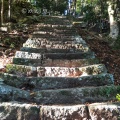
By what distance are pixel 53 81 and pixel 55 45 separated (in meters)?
3.27

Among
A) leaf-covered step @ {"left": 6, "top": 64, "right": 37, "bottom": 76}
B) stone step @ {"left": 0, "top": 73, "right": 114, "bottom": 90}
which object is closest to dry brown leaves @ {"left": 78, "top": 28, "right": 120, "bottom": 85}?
stone step @ {"left": 0, "top": 73, "right": 114, "bottom": 90}

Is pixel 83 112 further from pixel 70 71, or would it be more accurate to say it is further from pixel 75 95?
pixel 70 71

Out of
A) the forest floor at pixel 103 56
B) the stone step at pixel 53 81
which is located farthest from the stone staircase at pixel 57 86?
the forest floor at pixel 103 56

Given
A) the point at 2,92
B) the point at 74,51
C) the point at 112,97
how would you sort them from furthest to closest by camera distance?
the point at 74,51 < the point at 112,97 < the point at 2,92

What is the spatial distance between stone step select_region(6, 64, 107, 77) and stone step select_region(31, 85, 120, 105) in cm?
120

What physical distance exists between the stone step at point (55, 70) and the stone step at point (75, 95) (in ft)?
3.93

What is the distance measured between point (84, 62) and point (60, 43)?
7.07 ft

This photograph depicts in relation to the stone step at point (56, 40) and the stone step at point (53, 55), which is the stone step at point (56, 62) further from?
the stone step at point (56, 40)

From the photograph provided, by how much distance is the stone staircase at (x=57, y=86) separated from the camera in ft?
11.6

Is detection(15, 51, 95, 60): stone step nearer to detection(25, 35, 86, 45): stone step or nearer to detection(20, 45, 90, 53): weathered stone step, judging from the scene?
detection(20, 45, 90, 53): weathered stone step

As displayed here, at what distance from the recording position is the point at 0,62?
22.3ft

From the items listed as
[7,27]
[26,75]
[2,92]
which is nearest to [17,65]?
[26,75]

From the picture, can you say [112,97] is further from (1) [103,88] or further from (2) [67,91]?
(2) [67,91]

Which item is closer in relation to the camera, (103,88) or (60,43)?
(103,88)
